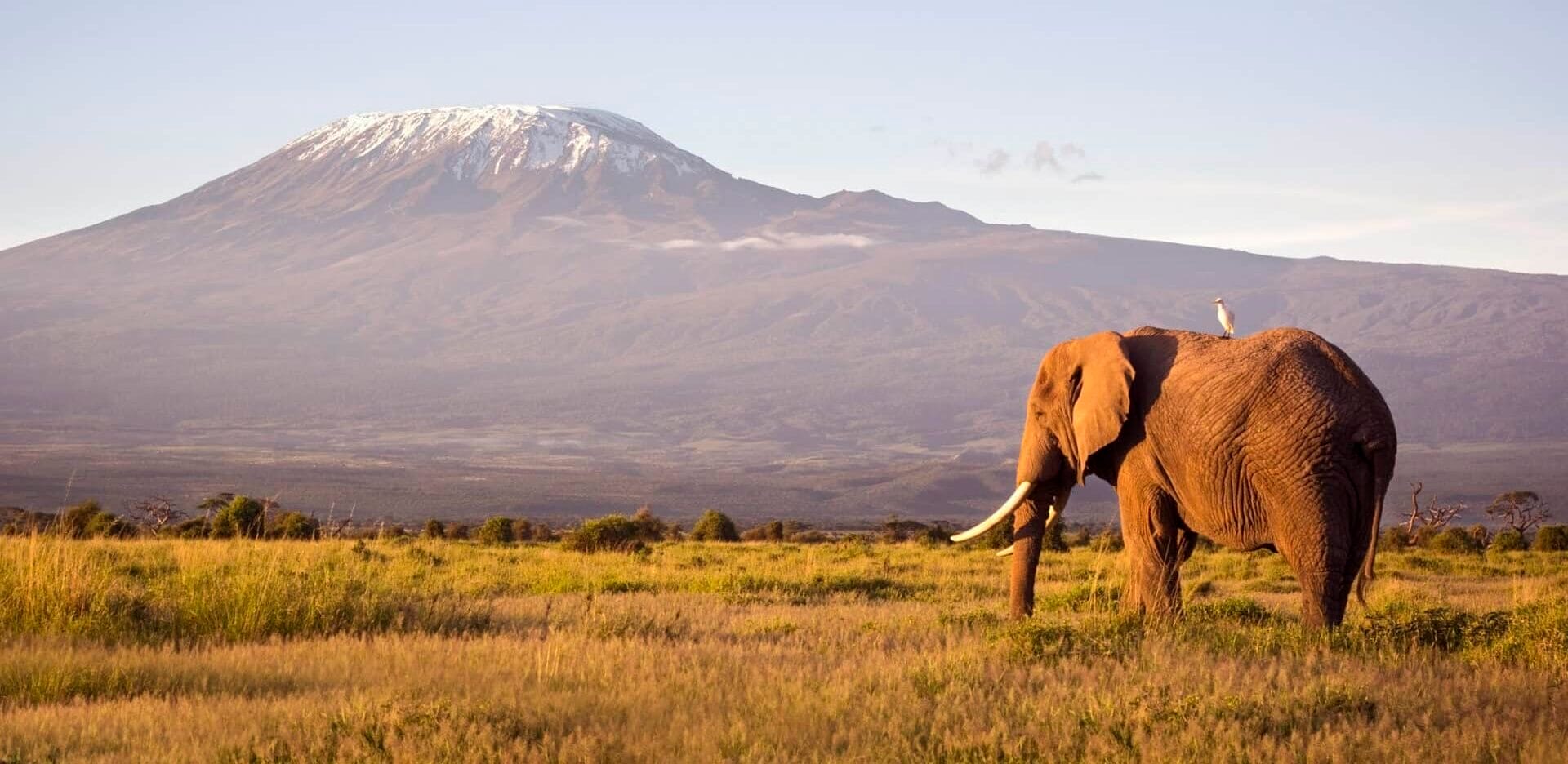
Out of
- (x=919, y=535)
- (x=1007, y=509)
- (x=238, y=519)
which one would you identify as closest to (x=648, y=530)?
(x=919, y=535)

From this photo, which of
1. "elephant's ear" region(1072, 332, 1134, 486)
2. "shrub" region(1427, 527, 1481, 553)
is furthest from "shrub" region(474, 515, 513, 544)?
"elephant's ear" region(1072, 332, 1134, 486)

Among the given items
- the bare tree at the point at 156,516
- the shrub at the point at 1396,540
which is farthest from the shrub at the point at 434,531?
the shrub at the point at 1396,540

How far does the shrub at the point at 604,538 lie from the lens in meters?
27.2

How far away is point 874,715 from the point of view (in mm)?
8312

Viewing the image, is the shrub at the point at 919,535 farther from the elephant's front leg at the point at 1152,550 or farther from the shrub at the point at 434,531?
the elephant's front leg at the point at 1152,550

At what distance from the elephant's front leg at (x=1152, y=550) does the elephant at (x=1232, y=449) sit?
0.03ft

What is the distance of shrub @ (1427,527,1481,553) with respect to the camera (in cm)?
3278

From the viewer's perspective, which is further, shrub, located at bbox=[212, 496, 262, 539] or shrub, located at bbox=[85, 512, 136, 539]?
shrub, located at bbox=[212, 496, 262, 539]

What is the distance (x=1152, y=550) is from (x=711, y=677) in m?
4.46

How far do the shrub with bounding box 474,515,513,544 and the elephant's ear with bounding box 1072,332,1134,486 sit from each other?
1900cm

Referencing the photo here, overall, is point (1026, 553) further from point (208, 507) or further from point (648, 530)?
point (648, 530)

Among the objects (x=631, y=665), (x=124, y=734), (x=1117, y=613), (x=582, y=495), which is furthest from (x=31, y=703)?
(x=582, y=495)

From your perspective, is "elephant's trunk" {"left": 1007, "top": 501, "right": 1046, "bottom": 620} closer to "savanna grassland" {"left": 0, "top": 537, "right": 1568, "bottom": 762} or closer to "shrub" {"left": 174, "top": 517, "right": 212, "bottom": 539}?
"savanna grassland" {"left": 0, "top": 537, "right": 1568, "bottom": 762}

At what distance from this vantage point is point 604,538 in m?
28.1
